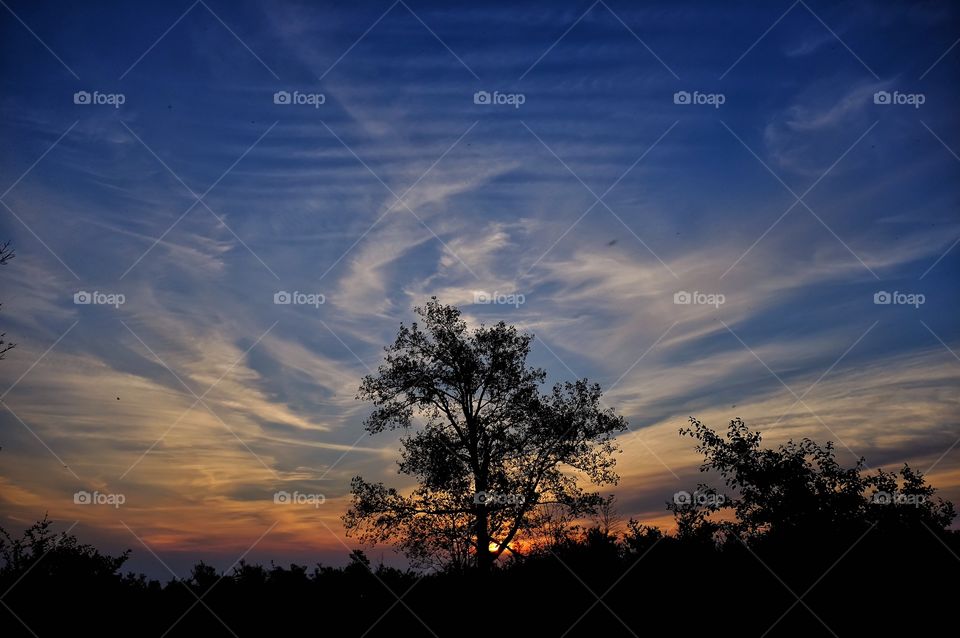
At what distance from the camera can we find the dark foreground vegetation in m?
12.2

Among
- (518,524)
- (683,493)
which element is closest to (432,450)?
(518,524)

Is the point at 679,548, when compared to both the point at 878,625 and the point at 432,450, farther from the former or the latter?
the point at 432,450

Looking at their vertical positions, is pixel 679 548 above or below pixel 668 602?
above

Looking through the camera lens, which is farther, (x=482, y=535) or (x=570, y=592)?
(x=482, y=535)

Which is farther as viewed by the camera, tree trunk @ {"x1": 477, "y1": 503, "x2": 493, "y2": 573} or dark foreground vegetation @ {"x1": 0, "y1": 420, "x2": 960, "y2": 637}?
tree trunk @ {"x1": 477, "y1": 503, "x2": 493, "y2": 573}

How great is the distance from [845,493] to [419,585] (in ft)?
47.8

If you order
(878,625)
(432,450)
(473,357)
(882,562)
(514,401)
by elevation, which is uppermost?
(473,357)

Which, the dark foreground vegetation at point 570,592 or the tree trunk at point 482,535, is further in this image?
the tree trunk at point 482,535

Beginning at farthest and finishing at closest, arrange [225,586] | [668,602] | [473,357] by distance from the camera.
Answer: [473,357], [225,586], [668,602]

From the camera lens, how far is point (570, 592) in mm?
13523

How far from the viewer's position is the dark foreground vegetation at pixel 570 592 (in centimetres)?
1216

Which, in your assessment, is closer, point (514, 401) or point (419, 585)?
point (419, 585)

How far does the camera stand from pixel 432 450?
29.2 meters

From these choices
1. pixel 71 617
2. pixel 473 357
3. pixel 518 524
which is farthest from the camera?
pixel 473 357
